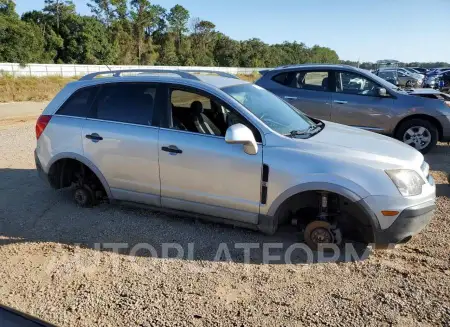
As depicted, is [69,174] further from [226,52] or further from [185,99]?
[226,52]

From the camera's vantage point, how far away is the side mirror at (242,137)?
358 centimetres

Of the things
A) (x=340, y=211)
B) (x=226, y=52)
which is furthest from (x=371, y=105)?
(x=226, y=52)

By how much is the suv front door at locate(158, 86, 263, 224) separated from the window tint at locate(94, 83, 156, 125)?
0.82 feet

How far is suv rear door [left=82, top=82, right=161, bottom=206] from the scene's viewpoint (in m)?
4.31

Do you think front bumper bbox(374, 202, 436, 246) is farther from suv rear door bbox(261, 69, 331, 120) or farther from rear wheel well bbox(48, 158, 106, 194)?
suv rear door bbox(261, 69, 331, 120)

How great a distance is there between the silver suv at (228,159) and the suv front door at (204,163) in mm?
11

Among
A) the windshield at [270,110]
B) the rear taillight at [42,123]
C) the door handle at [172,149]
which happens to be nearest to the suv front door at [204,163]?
the door handle at [172,149]

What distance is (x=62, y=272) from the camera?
11.6ft

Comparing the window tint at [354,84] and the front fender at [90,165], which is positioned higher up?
the window tint at [354,84]

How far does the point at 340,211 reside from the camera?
12.6 feet

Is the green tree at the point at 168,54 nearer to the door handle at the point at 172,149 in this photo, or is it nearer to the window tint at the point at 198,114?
the window tint at the point at 198,114

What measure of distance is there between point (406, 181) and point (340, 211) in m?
0.66

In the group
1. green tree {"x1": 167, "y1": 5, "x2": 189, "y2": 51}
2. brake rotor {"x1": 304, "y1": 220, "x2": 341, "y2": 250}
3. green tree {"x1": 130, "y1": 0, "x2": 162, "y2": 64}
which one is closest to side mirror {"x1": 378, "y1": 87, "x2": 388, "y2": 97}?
brake rotor {"x1": 304, "y1": 220, "x2": 341, "y2": 250}

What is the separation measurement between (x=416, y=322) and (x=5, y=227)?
421 cm
